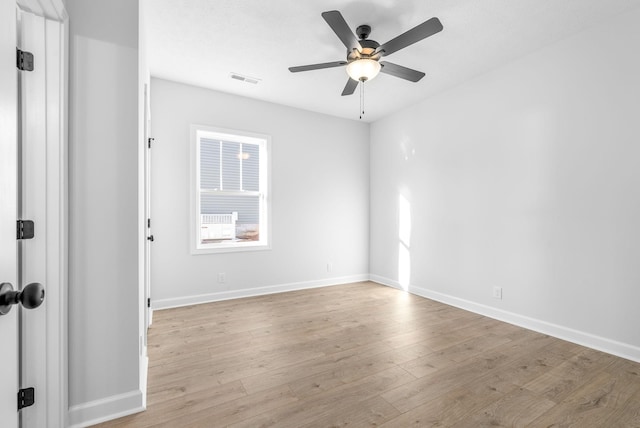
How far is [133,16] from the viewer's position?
1.71 metres

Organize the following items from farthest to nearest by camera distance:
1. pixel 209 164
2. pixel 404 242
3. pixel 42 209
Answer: pixel 404 242, pixel 209 164, pixel 42 209

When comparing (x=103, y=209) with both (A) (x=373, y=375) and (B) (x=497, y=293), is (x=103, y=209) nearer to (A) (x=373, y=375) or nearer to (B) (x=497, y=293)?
(A) (x=373, y=375)

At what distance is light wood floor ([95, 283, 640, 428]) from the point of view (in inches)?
67.9

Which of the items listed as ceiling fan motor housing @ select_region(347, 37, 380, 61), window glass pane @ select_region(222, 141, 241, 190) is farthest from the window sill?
ceiling fan motor housing @ select_region(347, 37, 380, 61)

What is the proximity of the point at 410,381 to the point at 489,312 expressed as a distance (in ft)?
6.05

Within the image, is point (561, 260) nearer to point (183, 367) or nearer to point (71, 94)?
point (183, 367)

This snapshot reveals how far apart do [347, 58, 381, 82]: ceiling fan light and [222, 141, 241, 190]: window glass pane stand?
7.24 ft

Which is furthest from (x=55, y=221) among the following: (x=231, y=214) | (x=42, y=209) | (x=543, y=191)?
(x=543, y=191)

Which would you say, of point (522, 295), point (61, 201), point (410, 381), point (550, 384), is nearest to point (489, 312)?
point (522, 295)

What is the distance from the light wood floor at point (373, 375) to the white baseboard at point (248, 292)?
1.30 ft

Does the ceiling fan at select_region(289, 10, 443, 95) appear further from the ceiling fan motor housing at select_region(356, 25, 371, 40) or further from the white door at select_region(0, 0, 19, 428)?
the white door at select_region(0, 0, 19, 428)

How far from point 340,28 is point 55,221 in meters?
2.09

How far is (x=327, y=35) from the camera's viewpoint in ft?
8.92

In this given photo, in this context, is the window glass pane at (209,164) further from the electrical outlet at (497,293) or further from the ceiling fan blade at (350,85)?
the electrical outlet at (497,293)
